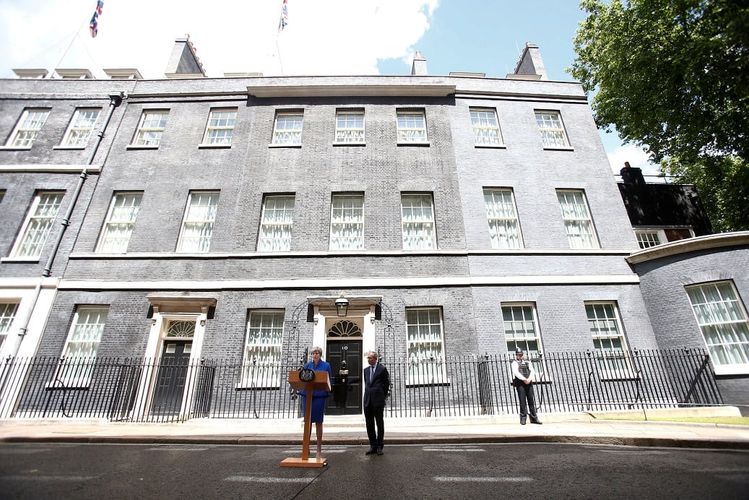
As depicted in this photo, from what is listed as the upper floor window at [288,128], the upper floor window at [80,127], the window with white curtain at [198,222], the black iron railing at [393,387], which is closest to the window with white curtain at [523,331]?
the black iron railing at [393,387]

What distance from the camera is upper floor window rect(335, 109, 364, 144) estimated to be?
14273 mm

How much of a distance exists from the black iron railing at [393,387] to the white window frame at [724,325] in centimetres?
52

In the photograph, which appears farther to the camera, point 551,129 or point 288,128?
point 551,129

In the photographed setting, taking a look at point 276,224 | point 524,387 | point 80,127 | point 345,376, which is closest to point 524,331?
point 524,387

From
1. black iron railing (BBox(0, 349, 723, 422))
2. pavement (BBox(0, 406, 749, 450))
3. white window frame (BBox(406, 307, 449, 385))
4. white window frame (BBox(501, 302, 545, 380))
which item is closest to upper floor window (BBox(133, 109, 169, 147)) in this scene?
black iron railing (BBox(0, 349, 723, 422))

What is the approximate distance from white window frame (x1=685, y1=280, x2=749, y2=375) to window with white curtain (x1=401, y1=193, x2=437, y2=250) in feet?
27.5

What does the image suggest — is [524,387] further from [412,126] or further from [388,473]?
[412,126]

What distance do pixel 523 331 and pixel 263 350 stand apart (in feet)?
27.5

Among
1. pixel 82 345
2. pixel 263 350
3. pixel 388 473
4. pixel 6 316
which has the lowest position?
pixel 388 473

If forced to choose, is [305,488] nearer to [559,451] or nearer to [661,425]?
[559,451]

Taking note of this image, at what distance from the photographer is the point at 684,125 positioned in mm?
14594

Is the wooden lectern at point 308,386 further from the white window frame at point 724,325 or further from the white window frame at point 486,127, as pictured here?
the white window frame at point 486,127

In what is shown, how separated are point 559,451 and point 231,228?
11.4 m

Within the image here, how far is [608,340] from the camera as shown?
11.4 meters
